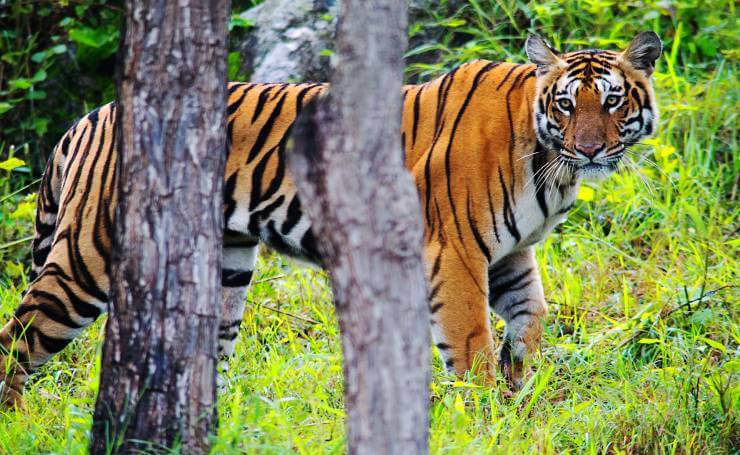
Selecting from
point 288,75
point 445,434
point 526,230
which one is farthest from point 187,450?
point 288,75

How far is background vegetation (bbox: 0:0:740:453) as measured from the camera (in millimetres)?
3807

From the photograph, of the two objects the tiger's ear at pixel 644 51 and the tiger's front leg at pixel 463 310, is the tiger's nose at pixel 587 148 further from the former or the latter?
the tiger's front leg at pixel 463 310

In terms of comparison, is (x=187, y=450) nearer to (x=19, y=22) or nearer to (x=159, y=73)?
(x=159, y=73)

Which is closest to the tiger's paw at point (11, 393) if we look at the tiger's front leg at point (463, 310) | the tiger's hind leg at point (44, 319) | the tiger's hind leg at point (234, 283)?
the tiger's hind leg at point (44, 319)

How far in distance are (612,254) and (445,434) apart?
2644 millimetres

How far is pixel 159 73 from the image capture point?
3.02 meters

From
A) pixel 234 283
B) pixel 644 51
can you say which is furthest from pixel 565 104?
pixel 234 283

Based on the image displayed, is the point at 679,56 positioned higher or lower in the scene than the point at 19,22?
lower

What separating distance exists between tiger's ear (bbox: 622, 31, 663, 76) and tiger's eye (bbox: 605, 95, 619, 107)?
21 centimetres

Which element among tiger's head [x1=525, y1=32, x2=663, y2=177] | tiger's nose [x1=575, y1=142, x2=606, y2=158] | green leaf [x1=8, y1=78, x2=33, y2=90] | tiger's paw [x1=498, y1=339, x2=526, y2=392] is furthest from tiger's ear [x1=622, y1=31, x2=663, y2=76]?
green leaf [x1=8, y1=78, x2=33, y2=90]

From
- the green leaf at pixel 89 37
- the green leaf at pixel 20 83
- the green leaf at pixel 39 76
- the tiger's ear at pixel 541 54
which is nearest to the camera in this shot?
the tiger's ear at pixel 541 54

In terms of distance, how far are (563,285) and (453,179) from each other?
148 cm

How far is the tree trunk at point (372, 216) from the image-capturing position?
8.31ft

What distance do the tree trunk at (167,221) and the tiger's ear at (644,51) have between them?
2044mm
